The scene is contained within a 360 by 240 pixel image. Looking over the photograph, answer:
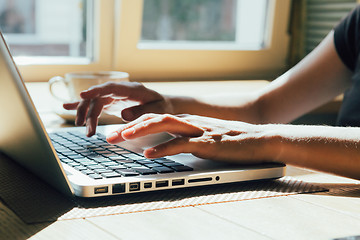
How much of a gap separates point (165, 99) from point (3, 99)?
508 millimetres

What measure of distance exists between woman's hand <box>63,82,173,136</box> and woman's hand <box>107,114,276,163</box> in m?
0.19

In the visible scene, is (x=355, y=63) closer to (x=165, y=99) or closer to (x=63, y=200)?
(x=165, y=99)

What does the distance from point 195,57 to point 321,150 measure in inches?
50.3

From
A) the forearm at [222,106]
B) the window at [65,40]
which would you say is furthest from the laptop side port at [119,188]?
the window at [65,40]

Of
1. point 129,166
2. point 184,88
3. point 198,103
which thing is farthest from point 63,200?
point 184,88

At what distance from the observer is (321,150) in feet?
2.52

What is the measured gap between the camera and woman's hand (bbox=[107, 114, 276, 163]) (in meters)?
0.71

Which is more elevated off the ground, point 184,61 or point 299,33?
point 299,33

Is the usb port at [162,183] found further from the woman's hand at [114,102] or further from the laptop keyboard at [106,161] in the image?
the woman's hand at [114,102]

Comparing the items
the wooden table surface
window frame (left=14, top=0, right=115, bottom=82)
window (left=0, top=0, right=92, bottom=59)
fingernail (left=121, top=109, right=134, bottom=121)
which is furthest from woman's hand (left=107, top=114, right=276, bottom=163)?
window (left=0, top=0, right=92, bottom=59)

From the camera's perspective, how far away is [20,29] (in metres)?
2.13

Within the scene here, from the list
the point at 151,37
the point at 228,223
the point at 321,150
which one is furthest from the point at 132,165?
the point at 151,37

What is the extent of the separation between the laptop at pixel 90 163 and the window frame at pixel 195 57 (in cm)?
109

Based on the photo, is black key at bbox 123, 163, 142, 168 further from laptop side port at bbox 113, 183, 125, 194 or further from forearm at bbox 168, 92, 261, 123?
forearm at bbox 168, 92, 261, 123
